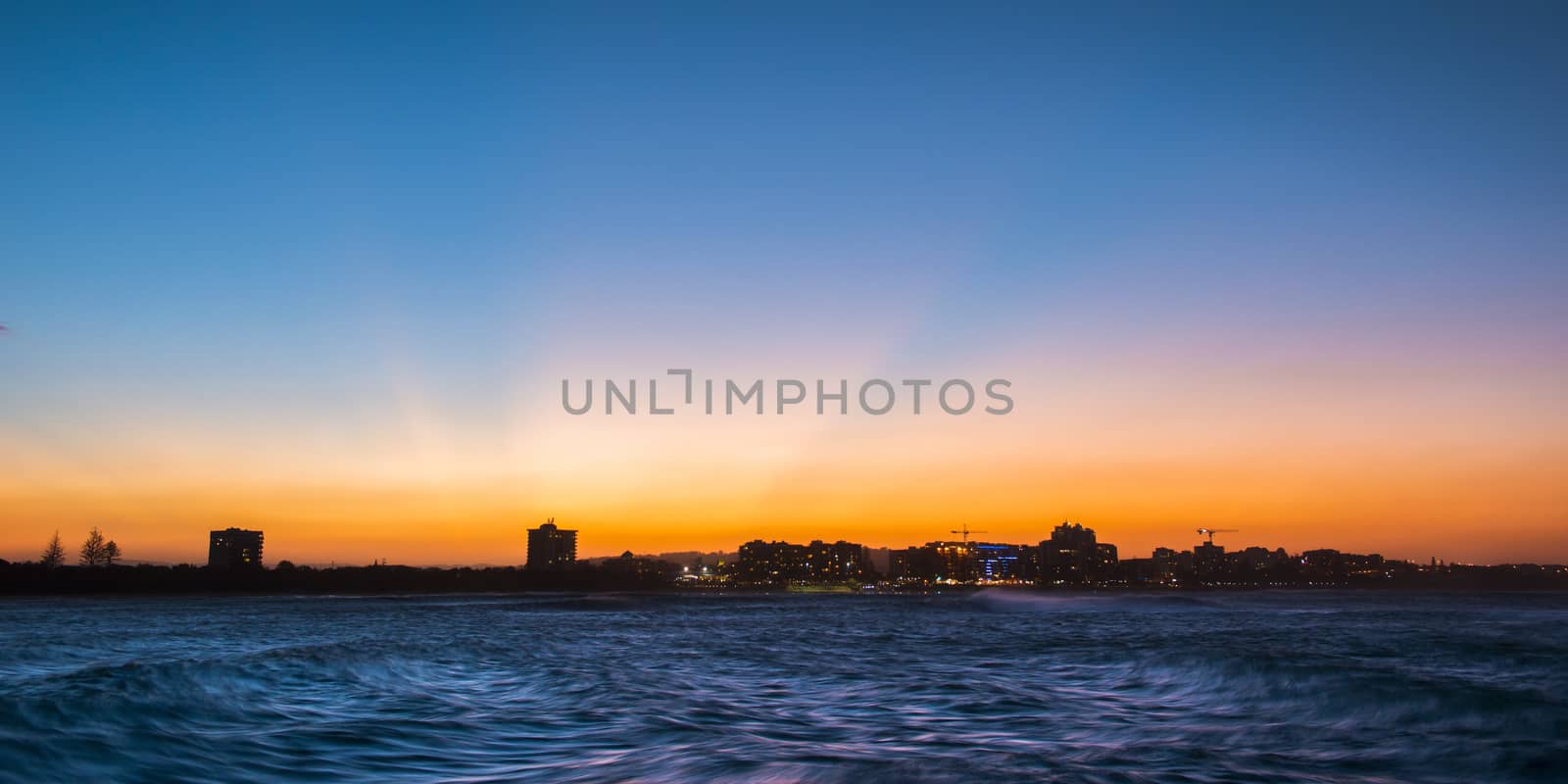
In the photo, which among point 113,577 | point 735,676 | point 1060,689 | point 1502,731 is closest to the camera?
point 1502,731

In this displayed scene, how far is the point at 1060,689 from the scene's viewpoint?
2531cm

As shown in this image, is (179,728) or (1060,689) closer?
(179,728)

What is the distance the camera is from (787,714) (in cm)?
2053

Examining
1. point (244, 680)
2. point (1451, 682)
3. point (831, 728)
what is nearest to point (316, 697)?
point (244, 680)

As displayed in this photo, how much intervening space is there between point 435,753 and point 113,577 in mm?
186643

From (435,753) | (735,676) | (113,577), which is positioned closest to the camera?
(435,753)

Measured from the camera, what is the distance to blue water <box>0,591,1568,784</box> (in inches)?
587

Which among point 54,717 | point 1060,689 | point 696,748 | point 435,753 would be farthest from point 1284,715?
point 54,717

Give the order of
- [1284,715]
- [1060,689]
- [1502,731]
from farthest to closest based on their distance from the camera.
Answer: [1060,689] → [1284,715] → [1502,731]

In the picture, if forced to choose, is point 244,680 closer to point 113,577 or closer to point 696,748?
point 696,748

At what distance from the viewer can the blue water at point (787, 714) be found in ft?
49.0

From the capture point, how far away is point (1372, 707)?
21.0m

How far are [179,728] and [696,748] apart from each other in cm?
1053

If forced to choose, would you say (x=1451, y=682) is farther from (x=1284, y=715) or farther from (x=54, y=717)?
(x=54, y=717)
